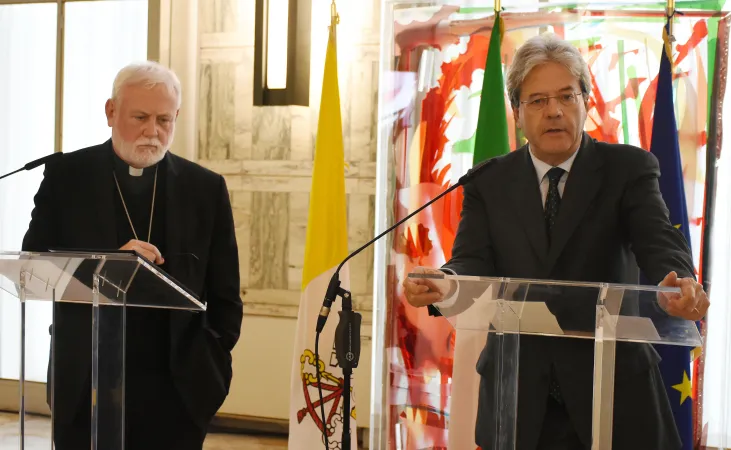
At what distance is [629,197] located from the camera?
222 centimetres

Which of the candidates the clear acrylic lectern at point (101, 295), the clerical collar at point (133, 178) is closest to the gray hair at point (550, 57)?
the clear acrylic lectern at point (101, 295)

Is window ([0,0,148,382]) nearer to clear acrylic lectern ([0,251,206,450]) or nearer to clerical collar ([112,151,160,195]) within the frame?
clerical collar ([112,151,160,195])

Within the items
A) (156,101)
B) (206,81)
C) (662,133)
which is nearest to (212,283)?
(156,101)

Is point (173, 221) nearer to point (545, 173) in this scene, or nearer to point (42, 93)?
point (545, 173)

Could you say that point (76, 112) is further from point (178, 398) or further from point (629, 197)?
point (629, 197)

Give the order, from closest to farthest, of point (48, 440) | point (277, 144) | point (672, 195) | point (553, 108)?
point (553, 108) → point (672, 195) → point (48, 440) → point (277, 144)

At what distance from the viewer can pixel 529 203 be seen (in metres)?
2.24

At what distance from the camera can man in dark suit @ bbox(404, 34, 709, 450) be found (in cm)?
200

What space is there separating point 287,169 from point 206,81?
2.55 feet

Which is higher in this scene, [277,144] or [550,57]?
[550,57]

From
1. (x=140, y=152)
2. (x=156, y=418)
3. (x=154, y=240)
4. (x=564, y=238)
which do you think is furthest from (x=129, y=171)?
(x=564, y=238)

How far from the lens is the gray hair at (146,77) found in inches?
112

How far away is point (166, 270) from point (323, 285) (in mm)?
1306

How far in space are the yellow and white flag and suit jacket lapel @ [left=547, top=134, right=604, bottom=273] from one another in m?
1.87
